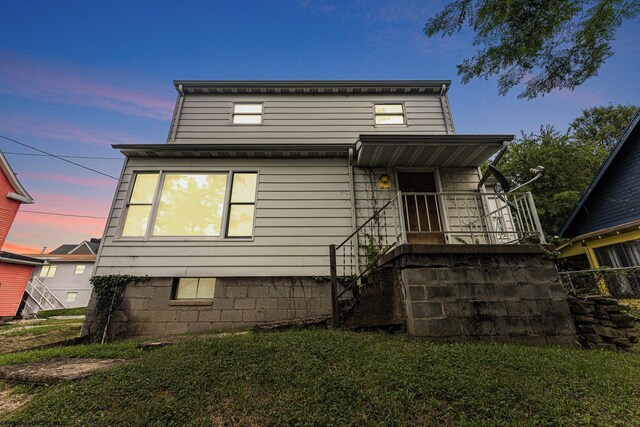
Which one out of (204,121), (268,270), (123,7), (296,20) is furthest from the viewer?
(296,20)

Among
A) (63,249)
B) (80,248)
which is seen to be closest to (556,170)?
(80,248)

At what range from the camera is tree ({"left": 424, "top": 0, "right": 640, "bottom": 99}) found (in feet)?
12.0

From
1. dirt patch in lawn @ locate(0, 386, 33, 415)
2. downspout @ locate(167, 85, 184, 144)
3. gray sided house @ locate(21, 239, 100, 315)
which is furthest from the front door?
gray sided house @ locate(21, 239, 100, 315)

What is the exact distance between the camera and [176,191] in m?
6.23

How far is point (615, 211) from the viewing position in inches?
370

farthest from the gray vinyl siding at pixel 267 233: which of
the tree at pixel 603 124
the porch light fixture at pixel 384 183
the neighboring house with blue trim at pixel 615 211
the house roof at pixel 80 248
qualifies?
the house roof at pixel 80 248

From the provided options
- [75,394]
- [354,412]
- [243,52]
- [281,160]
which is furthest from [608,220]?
[243,52]

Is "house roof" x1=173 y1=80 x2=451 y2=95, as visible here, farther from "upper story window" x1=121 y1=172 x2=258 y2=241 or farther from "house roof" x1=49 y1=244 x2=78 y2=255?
"house roof" x1=49 y1=244 x2=78 y2=255

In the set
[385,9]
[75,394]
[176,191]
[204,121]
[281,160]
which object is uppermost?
A: [385,9]

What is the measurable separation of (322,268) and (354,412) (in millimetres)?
3705

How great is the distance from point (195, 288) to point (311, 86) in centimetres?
719

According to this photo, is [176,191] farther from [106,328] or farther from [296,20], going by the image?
[296,20]

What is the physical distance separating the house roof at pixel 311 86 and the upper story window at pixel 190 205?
11.9 ft

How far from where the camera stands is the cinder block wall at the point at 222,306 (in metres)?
5.14
